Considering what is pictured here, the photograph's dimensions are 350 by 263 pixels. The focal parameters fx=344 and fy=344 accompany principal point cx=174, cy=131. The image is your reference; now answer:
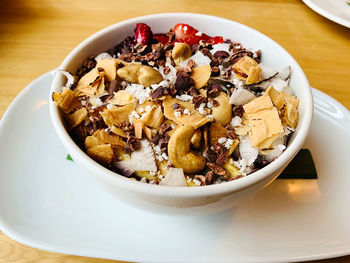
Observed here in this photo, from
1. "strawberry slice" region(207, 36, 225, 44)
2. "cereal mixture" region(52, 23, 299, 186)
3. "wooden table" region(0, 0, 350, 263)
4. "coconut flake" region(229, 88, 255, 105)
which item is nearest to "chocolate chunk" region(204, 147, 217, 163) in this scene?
"cereal mixture" region(52, 23, 299, 186)

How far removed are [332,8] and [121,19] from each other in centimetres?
78

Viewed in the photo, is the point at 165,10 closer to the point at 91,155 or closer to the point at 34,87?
the point at 34,87

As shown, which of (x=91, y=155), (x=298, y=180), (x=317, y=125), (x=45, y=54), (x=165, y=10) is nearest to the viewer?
(x=91, y=155)

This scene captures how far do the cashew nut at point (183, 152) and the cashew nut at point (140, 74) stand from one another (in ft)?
0.45

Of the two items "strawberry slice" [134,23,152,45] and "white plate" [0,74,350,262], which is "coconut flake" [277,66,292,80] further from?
"strawberry slice" [134,23,152,45]

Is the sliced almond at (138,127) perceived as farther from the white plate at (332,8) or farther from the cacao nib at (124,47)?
the white plate at (332,8)

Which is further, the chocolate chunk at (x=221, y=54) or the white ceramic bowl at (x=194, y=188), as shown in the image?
the chocolate chunk at (x=221, y=54)

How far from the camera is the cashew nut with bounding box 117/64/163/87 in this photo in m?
0.67

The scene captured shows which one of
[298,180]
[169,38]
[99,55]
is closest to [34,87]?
[99,55]

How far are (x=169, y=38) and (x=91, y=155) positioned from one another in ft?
1.18

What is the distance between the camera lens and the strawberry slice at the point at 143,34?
0.79 m

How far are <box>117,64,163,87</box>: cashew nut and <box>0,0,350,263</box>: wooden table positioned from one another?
1.45 ft

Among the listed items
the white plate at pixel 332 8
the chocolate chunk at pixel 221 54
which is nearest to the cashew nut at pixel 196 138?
the chocolate chunk at pixel 221 54

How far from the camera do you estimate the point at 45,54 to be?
112 cm
